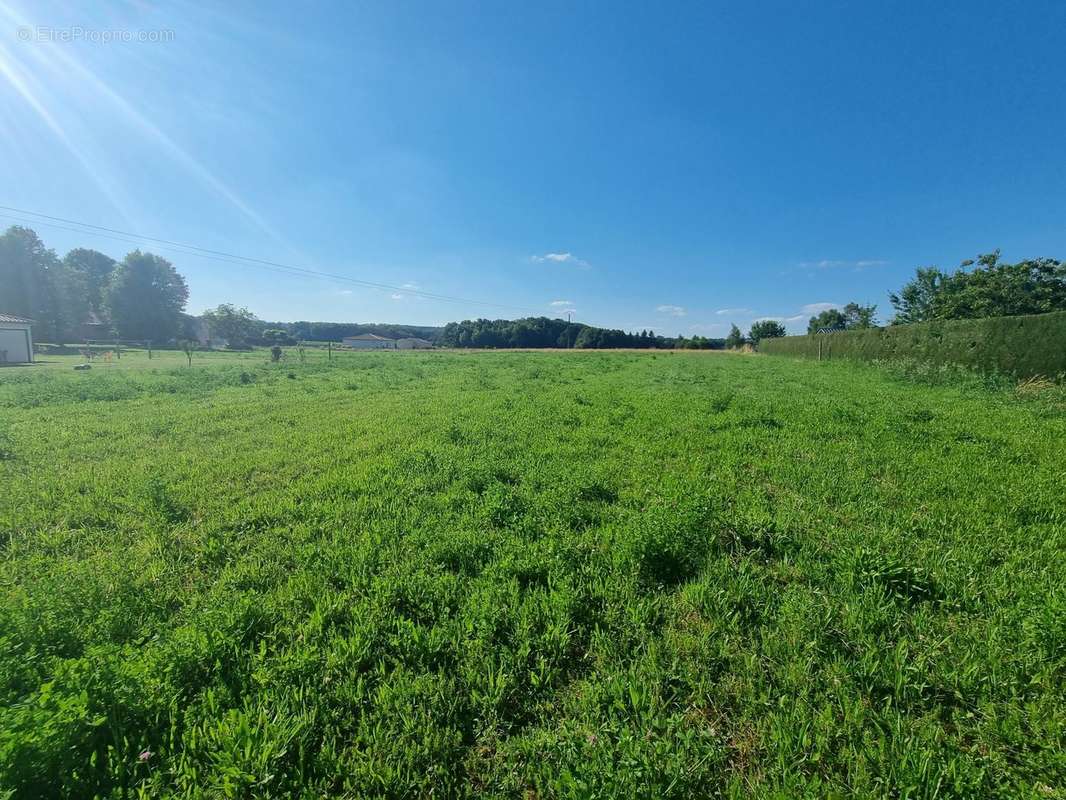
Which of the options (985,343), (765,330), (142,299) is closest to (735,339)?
(765,330)

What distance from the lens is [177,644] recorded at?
2.27 m

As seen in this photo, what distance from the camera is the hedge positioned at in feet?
47.0

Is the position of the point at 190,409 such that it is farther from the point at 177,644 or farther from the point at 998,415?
the point at 998,415

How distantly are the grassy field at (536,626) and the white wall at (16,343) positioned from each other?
40.1 m

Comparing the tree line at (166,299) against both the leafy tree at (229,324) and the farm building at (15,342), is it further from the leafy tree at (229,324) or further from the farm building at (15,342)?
the farm building at (15,342)

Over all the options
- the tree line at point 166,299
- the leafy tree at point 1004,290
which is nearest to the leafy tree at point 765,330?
the tree line at point 166,299

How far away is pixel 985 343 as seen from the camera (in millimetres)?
16719

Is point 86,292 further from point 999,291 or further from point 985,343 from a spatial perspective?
point 999,291

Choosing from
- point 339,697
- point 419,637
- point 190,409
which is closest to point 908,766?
point 419,637

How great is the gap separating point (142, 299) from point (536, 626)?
7868 centimetres

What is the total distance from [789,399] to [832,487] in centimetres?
709

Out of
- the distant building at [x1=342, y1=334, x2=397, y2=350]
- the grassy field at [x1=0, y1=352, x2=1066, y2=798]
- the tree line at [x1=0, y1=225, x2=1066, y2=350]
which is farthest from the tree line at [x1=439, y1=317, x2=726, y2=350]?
the grassy field at [x1=0, y1=352, x2=1066, y2=798]

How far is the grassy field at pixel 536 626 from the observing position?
1.76 m

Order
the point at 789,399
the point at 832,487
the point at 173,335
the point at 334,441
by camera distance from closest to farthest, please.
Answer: the point at 832,487
the point at 334,441
the point at 789,399
the point at 173,335
